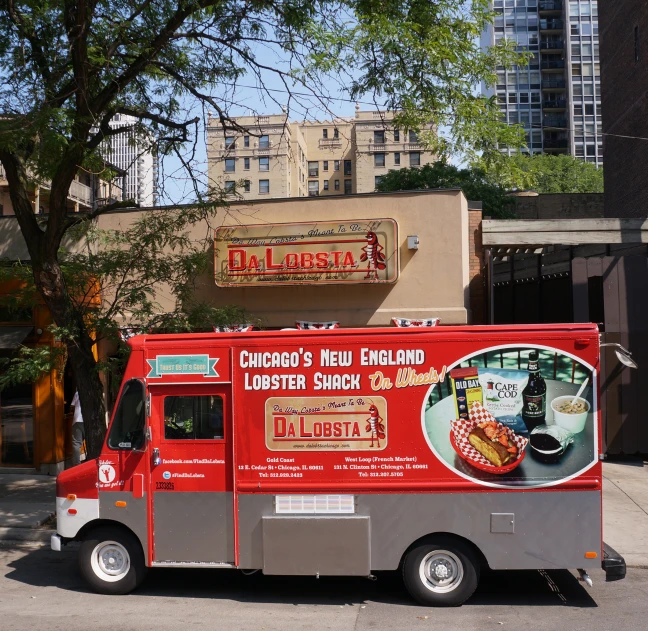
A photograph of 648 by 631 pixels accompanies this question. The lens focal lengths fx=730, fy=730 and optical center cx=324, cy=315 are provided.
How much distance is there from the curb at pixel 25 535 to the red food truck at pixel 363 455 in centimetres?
275

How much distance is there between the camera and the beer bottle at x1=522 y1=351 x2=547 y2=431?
7.03 metres

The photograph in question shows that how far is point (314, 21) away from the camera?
35.2ft

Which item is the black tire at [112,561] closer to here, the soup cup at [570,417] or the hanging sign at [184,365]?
the hanging sign at [184,365]

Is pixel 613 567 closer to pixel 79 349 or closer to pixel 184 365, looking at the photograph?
pixel 184 365

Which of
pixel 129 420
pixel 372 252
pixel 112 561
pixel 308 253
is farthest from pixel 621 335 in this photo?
pixel 112 561

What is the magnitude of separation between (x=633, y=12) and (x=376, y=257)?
21597mm

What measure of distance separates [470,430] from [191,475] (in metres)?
2.85

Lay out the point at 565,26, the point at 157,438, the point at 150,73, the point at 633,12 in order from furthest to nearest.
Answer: the point at 565,26 → the point at 633,12 → the point at 150,73 → the point at 157,438

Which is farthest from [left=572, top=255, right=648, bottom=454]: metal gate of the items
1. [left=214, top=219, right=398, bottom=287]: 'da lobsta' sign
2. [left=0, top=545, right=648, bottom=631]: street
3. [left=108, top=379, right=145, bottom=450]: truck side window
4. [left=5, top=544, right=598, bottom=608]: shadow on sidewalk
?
[left=108, top=379, right=145, bottom=450]: truck side window

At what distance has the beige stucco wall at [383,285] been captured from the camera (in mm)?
14469

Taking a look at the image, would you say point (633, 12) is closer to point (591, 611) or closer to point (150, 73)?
point (150, 73)

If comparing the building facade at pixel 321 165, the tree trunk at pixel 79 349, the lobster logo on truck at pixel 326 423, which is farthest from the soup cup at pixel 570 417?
the building facade at pixel 321 165

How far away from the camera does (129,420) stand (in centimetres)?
762

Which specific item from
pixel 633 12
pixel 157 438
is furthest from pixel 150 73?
pixel 633 12
